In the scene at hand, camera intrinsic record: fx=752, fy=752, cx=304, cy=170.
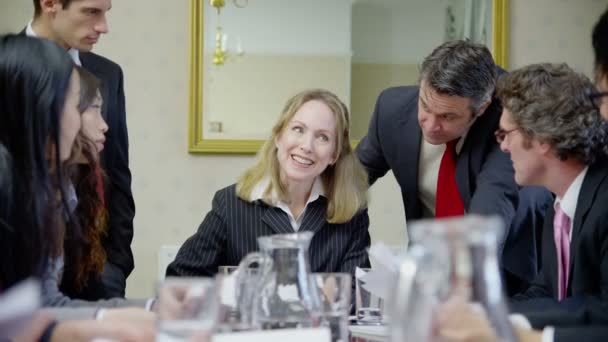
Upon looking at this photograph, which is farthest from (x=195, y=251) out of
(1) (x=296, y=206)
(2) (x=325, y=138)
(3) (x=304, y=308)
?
(3) (x=304, y=308)

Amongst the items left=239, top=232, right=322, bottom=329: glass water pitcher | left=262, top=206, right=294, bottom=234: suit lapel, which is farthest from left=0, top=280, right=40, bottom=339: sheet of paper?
left=262, top=206, right=294, bottom=234: suit lapel

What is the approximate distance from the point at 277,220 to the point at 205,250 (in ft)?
0.76

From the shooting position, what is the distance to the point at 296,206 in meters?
2.31

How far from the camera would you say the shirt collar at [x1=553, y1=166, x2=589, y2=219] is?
182 centimetres

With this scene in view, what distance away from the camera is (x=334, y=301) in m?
1.14

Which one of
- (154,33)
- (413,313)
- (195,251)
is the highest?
(154,33)

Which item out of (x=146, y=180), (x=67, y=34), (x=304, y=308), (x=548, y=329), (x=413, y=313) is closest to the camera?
(x=413, y=313)

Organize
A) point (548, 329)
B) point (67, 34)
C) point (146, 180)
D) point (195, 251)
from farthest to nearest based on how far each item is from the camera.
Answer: point (146, 180) < point (67, 34) < point (195, 251) < point (548, 329)

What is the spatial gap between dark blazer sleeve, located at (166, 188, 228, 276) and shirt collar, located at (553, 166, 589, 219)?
97 cm

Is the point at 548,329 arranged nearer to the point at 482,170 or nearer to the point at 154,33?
the point at 482,170

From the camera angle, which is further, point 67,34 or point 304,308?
point 67,34

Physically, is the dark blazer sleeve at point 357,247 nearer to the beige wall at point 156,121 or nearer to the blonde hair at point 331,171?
the blonde hair at point 331,171

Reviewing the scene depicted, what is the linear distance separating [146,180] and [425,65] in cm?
156

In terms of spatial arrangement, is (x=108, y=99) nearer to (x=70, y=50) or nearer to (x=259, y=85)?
(x=70, y=50)
